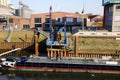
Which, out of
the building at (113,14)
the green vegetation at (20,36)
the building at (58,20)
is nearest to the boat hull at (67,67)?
the building at (113,14)

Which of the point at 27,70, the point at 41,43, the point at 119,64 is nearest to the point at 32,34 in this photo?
the point at 41,43

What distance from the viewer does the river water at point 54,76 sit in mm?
43688

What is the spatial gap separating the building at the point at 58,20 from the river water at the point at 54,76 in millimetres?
47401

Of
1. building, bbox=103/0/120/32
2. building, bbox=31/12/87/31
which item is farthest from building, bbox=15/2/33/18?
building, bbox=103/0/120/32

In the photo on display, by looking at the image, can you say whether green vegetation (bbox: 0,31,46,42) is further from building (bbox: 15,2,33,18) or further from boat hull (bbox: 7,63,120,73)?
building (bbox: 15,2,33,18)

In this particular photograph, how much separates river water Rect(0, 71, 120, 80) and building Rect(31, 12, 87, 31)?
47.4 m

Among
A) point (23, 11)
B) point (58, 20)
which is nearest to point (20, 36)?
point (58, 20)

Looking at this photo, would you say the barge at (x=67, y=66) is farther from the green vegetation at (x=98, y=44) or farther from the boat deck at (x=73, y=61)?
the green vegetation at (x=98, y=44)

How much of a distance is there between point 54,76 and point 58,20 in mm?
50780

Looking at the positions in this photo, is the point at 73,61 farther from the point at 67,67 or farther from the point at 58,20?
the point at 58,20

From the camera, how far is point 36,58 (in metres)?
50.6

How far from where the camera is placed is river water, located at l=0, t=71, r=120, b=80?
143 ft

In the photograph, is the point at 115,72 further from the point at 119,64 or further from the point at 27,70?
the point at 27,70

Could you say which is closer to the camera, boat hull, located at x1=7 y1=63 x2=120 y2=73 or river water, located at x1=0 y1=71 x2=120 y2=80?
river water, located at x1=0 y1=71 x2=120 y2=80
